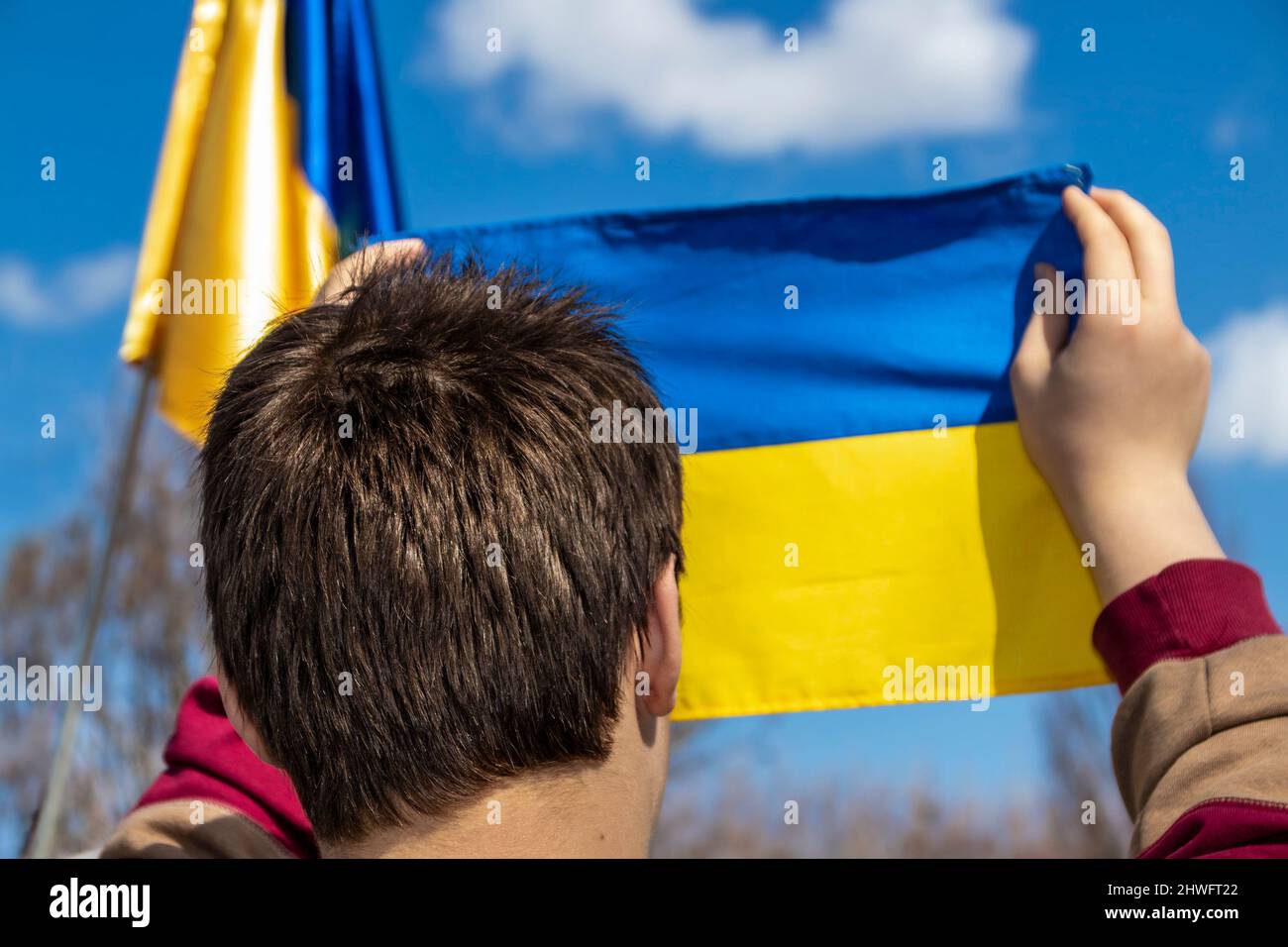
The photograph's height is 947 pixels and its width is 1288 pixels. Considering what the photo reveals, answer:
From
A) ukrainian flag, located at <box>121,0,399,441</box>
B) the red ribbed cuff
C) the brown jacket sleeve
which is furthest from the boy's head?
ukrainian flag, located at <box>121,0,399,441</box>

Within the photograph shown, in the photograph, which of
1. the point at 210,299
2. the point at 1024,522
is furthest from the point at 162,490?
the point at 1024,522

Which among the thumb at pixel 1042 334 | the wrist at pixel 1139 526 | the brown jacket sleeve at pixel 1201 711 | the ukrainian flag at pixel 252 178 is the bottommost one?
the brown jacket sleeve at pixel 1201 711

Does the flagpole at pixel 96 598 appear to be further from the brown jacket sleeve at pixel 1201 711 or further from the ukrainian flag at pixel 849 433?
the brown jacket sleeve at pixel 1201 711

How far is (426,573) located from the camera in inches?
50.9

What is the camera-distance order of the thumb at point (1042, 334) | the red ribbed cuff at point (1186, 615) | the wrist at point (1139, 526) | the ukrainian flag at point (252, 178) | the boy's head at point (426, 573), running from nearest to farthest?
the boy's head at point (426, 573), the red ribbed cuff at point (1186, 615), the wrist at point (1139, 526), the thumb at point (1042, 334), the ukrainian flag at point (252, 178)

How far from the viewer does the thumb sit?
2350mm

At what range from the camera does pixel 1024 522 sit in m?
2.37

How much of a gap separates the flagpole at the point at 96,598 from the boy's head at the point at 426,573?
6.72 feet

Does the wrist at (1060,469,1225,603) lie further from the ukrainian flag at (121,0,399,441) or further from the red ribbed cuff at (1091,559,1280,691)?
the ukrainian flag at (121,0,399,441)

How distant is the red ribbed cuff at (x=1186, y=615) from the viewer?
1.73 meters

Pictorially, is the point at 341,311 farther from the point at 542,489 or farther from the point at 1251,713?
the point at 1251,713

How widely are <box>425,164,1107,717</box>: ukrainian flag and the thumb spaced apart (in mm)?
46

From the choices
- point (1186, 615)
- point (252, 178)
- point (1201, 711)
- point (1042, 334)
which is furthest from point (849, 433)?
point (252, 178)

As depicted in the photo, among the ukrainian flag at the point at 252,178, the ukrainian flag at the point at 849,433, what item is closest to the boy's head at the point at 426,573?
the ukrainian flag at the point at 849,433
